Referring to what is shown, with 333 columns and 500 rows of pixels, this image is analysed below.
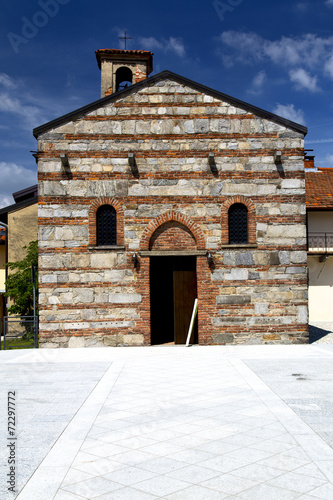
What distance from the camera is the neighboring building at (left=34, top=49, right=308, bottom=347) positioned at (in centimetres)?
1344

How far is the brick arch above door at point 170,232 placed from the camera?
13.6 meters

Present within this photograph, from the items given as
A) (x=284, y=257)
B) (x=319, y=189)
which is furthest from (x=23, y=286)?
(x=319, y=189)

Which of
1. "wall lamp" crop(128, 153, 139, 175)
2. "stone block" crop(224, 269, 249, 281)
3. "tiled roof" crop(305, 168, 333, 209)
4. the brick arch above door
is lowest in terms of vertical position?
"stone block" crop(224, 269, 249, 281)

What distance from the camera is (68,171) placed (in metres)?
13.6

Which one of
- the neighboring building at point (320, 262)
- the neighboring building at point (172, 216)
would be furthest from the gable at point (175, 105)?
the neighboring building at point (320, 262)

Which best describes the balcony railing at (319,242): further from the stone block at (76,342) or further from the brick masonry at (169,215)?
the stone block at (76,342)

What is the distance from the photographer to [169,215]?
1363 cm

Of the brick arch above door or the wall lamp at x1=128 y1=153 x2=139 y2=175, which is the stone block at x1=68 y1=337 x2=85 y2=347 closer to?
the brick arch above door

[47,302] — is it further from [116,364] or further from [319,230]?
[319,230]

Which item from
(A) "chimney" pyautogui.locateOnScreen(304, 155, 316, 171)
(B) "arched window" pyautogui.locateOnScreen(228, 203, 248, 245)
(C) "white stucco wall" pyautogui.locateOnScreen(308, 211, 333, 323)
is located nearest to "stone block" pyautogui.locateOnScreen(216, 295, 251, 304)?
(B) "arched window" pyautogui.locateOnScreen(228, 203, 248, 245)

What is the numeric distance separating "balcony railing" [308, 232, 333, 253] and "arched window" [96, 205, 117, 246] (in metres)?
13.1

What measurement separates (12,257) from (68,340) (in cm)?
1002

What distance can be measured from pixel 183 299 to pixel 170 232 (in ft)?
6.51

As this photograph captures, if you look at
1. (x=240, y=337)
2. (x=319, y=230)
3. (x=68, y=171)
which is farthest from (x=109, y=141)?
(x=319, y=230)
